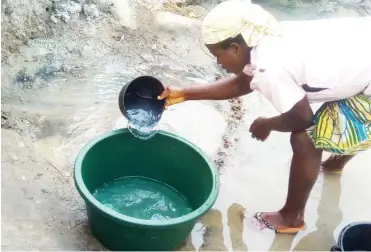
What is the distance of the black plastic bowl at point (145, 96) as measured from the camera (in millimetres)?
3020

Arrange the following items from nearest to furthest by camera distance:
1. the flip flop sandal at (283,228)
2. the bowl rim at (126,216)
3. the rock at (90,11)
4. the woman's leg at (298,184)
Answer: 1. the bowl rim at (126,216)
2. the woman's leg at (298,184)
3. the flip flop sandal at (283,228)
4. the rock at (90,11)

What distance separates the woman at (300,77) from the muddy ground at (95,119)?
0.47 metres

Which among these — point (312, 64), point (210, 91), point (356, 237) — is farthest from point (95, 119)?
point (356, 237)

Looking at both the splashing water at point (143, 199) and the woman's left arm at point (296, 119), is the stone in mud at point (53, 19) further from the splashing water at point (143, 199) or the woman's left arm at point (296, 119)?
the woman's left arm at point (296, 119)

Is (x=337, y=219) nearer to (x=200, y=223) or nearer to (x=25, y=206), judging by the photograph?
(x=200, y=223)

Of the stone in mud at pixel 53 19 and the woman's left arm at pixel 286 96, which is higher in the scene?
the woman's left arm at pixel 286 96

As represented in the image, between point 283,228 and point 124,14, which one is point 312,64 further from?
point 124,14

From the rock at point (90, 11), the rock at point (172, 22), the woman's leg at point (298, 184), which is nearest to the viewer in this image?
the woman's leg at point (298, 184)

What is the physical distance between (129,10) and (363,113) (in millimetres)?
2236

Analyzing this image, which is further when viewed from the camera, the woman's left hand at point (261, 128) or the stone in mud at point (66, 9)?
the stone in mud at point (66, 9)

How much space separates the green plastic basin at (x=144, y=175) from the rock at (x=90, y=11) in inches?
59.7

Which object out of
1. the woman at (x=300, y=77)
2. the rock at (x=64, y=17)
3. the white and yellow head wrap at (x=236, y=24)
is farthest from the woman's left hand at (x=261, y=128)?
the rock at (x=64, y=17)

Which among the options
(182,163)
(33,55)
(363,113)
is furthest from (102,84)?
(363,113)

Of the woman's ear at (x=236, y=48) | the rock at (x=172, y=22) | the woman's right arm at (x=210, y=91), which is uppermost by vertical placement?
the woman's ear at (x=236, y=48)
